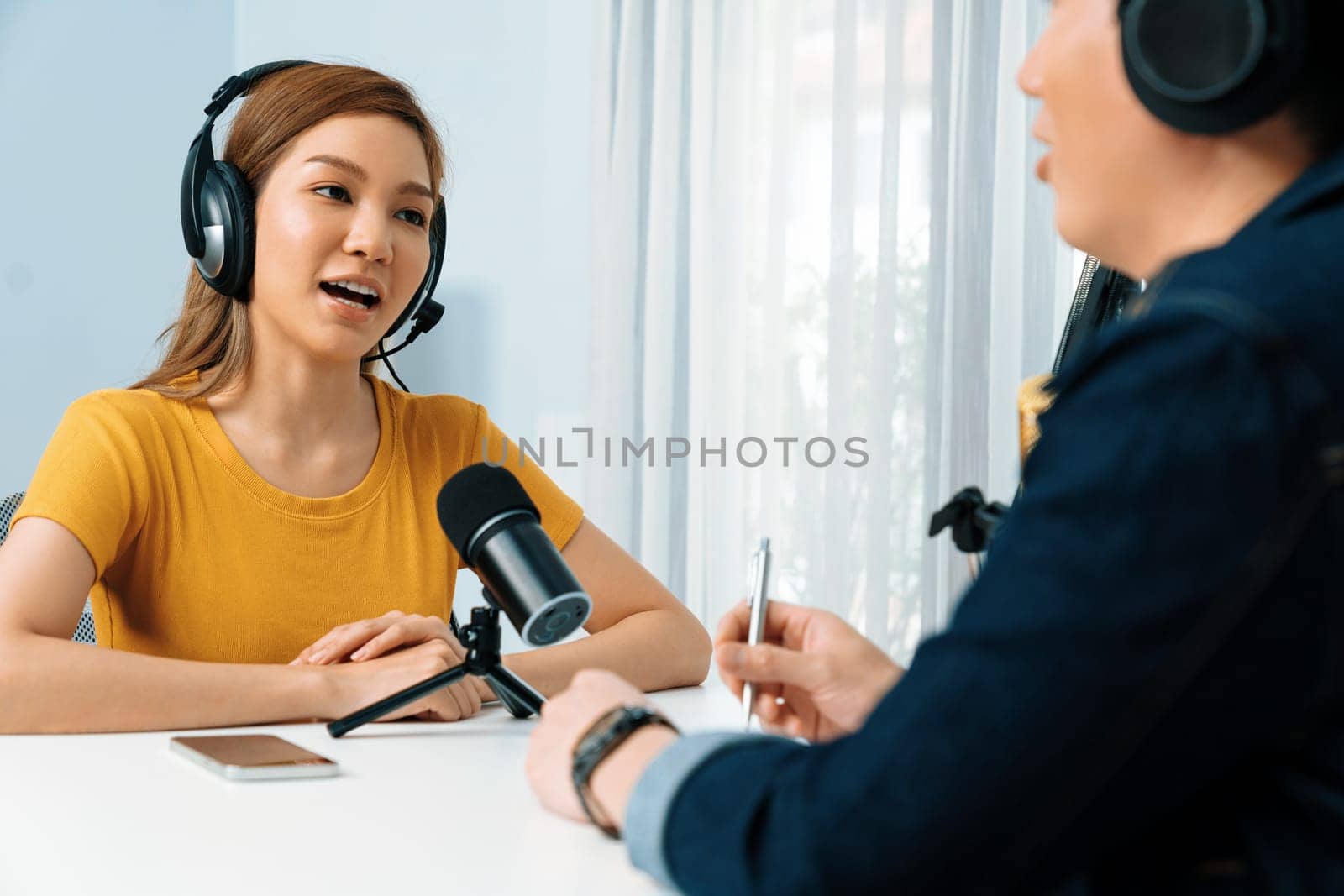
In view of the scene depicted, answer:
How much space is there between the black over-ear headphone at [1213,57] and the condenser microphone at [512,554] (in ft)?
1.89

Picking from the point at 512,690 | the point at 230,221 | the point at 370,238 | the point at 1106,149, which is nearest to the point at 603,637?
the point at 512,690

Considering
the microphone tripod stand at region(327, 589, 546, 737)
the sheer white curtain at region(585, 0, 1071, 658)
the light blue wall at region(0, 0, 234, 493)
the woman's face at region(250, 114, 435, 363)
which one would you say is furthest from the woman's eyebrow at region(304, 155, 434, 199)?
the light blue wall at region(0, 0, 234, 493)

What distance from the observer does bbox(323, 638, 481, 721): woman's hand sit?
116 cm

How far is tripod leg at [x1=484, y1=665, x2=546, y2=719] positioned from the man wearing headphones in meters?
0.64

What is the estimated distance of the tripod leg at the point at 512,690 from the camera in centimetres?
116

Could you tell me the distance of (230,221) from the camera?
1487 mm

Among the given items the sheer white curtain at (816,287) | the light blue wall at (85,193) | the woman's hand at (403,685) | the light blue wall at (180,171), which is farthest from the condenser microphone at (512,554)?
the light blue wall at (85,193)

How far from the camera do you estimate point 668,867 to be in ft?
1.83

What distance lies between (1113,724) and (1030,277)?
2298mm

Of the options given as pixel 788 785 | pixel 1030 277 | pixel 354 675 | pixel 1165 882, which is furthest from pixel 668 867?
pixel 1030 277

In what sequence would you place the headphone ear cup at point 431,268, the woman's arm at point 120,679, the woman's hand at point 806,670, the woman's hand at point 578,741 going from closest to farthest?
the woman's hand at point 578,741 < the woman's hand at point 806,670 < the woman's arm at point 120,679 < the headphone ear cup at point 431,268

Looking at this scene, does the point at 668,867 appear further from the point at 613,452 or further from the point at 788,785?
the point at 613,452

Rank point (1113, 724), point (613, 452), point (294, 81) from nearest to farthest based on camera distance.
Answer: point (1113, 724)
point (294, 81)
point (613, 452)

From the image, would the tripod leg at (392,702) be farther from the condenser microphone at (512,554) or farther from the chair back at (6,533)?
the chair back at (6,533)
